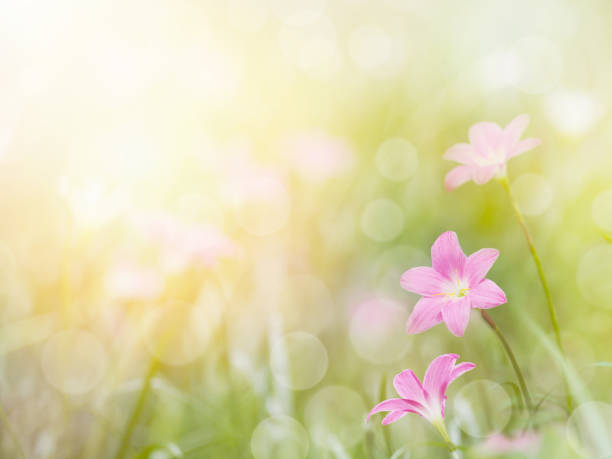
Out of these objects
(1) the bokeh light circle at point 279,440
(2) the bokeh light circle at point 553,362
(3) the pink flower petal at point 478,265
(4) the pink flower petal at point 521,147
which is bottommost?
(1) the bokeh light circle at point 279,440

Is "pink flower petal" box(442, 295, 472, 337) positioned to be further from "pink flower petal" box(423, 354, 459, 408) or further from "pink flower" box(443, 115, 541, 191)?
"pink flower" box(443, 115, 541, 191)

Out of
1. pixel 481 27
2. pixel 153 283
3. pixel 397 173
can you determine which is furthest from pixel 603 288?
pixel 481 27

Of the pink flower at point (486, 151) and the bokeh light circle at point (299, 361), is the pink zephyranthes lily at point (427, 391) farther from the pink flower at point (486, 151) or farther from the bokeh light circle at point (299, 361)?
the bokeh light circle at point (299, 361)

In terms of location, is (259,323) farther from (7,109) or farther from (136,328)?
(7,109)

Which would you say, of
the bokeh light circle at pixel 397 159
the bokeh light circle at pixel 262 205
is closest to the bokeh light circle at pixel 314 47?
the bokeh light circle at pixel 397 159

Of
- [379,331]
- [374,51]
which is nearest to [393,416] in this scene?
[379,331]

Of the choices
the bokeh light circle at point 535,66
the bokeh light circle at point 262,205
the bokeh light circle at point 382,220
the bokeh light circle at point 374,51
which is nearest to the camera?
the bokeh light circle at point 262,205
